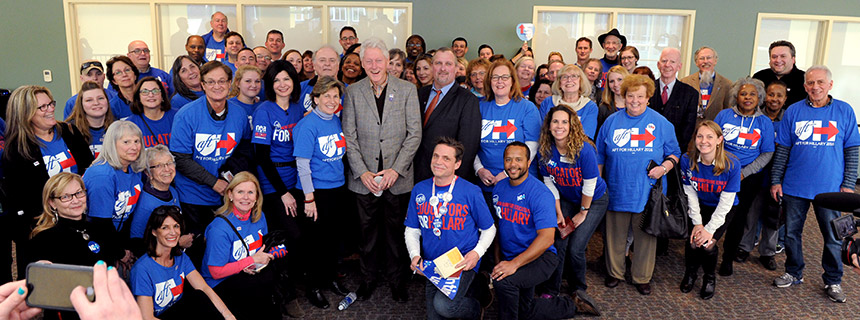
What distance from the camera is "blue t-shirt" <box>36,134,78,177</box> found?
284 centimetres

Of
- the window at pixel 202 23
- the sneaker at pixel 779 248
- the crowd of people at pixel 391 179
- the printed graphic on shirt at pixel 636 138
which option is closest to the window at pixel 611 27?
the window at pixel 202 23

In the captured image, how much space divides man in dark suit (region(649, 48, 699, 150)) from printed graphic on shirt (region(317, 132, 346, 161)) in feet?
8.00

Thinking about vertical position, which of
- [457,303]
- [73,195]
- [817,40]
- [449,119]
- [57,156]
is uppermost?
[817,40]

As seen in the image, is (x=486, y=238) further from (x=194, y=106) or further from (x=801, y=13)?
(x=801, y=13)

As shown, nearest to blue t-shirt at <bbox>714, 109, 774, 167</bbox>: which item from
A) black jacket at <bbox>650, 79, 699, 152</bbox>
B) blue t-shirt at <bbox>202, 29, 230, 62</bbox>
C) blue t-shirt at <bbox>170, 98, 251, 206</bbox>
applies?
black jacket at <bbox>650, 79, 699, 152</bbox>

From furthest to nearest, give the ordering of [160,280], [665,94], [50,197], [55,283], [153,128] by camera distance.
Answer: [665,94]
[153,128]
[160,280]
[50,197]
[55,283]

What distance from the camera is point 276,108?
3279mm

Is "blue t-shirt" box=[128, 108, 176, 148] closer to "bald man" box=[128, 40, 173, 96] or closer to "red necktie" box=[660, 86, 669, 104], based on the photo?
"bald man" box=[128, 40, 173, 96]

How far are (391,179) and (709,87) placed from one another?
9.70ft

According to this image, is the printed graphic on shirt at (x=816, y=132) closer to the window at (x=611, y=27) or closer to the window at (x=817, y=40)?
the window at (x=611, y=27)

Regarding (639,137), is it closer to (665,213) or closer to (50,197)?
(665,213)

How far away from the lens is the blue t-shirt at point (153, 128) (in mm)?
3285

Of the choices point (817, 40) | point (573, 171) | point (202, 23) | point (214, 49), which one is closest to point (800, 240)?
point (573, 171)

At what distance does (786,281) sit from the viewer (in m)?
3.68
